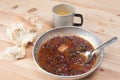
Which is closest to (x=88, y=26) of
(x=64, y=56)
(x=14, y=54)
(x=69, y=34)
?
(x=69, y=34)

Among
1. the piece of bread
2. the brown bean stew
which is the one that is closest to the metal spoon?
the brown bean stew

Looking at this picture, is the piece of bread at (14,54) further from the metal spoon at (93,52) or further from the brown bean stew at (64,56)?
the metal spoon at (93,52)

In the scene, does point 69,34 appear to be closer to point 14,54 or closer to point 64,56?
point 64,56

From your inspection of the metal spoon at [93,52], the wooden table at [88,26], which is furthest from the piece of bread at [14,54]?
the metal spoon at [93,52]

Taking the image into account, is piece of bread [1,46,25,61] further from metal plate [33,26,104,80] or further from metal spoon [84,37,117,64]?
metal spoon [84,37,117,64]

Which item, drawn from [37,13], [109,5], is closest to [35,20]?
[37,13]

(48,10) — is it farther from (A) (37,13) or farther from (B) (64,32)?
(B) (64,32)
